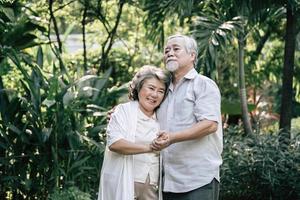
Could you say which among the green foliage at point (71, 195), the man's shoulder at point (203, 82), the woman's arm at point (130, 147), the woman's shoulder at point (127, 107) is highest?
the man's shoulder at point (203, 82)

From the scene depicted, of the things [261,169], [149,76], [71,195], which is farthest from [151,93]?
[261,169]

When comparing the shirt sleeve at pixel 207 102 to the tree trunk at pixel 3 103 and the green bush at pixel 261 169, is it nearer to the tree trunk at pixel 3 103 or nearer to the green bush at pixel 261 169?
the tree trunk at pixel 3 103

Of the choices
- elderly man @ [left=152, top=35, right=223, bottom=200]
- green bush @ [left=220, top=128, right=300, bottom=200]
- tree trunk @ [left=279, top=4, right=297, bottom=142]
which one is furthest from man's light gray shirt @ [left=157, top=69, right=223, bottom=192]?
tree trunk @ [left=279, top=4, right=297, bottom=142]

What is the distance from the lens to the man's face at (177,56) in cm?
394

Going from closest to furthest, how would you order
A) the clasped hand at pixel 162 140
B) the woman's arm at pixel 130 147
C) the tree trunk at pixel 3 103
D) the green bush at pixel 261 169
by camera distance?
the clasped hand at pixel 162 140 → the woman's arm at pixel 130 147 → the tree trunk at pixel 3 103 → the green bush at pixel 261 169

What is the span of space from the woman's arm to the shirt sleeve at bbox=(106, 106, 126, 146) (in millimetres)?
38

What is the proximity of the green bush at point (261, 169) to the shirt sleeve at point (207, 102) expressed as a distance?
11.4ft

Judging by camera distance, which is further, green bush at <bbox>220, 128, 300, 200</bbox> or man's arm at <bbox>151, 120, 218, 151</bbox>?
green bush at <bbox>220, 128, 300, 200</bbox>

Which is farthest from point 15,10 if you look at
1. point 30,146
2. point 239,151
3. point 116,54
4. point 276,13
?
point 116,54

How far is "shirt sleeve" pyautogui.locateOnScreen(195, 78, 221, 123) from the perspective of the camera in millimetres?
3828

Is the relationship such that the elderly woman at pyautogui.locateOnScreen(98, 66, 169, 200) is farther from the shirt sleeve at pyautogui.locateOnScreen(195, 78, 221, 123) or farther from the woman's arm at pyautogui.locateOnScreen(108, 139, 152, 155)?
the shirt sleeve at pyautogui.locateOnScreen(195, 78, 221, 123)

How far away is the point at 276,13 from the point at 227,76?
3712mm

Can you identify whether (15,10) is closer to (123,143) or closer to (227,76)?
(123,143)

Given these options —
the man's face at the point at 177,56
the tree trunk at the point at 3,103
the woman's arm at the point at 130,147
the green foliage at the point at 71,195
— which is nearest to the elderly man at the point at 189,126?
the man's face at the point at 177,56
